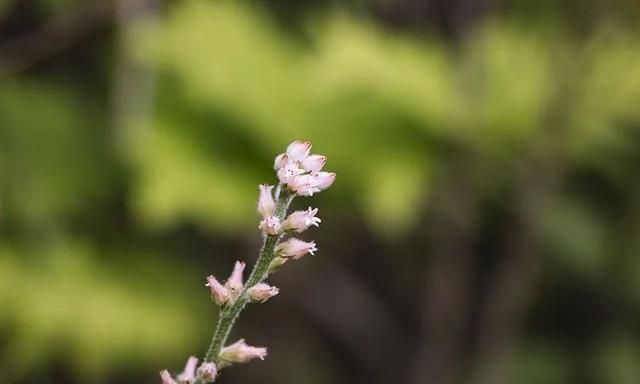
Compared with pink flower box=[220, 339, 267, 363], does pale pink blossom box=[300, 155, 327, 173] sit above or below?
above

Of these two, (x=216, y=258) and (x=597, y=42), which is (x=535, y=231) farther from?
(x=216, y=258)

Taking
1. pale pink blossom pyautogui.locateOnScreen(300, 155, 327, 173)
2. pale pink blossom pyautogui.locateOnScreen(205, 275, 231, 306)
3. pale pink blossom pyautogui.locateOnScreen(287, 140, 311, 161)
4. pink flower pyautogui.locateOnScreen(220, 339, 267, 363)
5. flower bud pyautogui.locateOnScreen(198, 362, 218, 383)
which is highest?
pale pink blossom pyautogui.locateOnScreen(287, 140, 311, 161)

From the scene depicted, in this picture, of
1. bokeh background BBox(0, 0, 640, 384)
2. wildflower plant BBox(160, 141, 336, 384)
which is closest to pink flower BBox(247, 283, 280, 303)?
wildflower plant BBox(160, 141, 336, 384)

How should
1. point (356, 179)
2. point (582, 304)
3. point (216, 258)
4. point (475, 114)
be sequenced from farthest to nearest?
Result: point (582, 304), point (216, 258), point (475, 114), point (356, 179)

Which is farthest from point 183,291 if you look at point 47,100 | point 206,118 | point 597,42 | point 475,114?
point 597,42

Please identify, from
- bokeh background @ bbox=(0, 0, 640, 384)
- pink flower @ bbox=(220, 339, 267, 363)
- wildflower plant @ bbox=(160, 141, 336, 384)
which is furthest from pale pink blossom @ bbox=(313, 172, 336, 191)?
bokeh background @ bbox=(0, 0, 640, 384)

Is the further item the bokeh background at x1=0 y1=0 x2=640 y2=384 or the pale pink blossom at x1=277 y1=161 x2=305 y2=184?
the bokeh background at x1=0 y1=0 x2=640 y2=384

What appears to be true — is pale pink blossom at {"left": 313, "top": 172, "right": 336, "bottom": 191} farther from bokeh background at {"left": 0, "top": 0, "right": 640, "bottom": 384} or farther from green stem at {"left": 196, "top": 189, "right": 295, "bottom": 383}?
bokeh background at {"left": 0, "top": 0, "right": 640, "bottom": 384}
